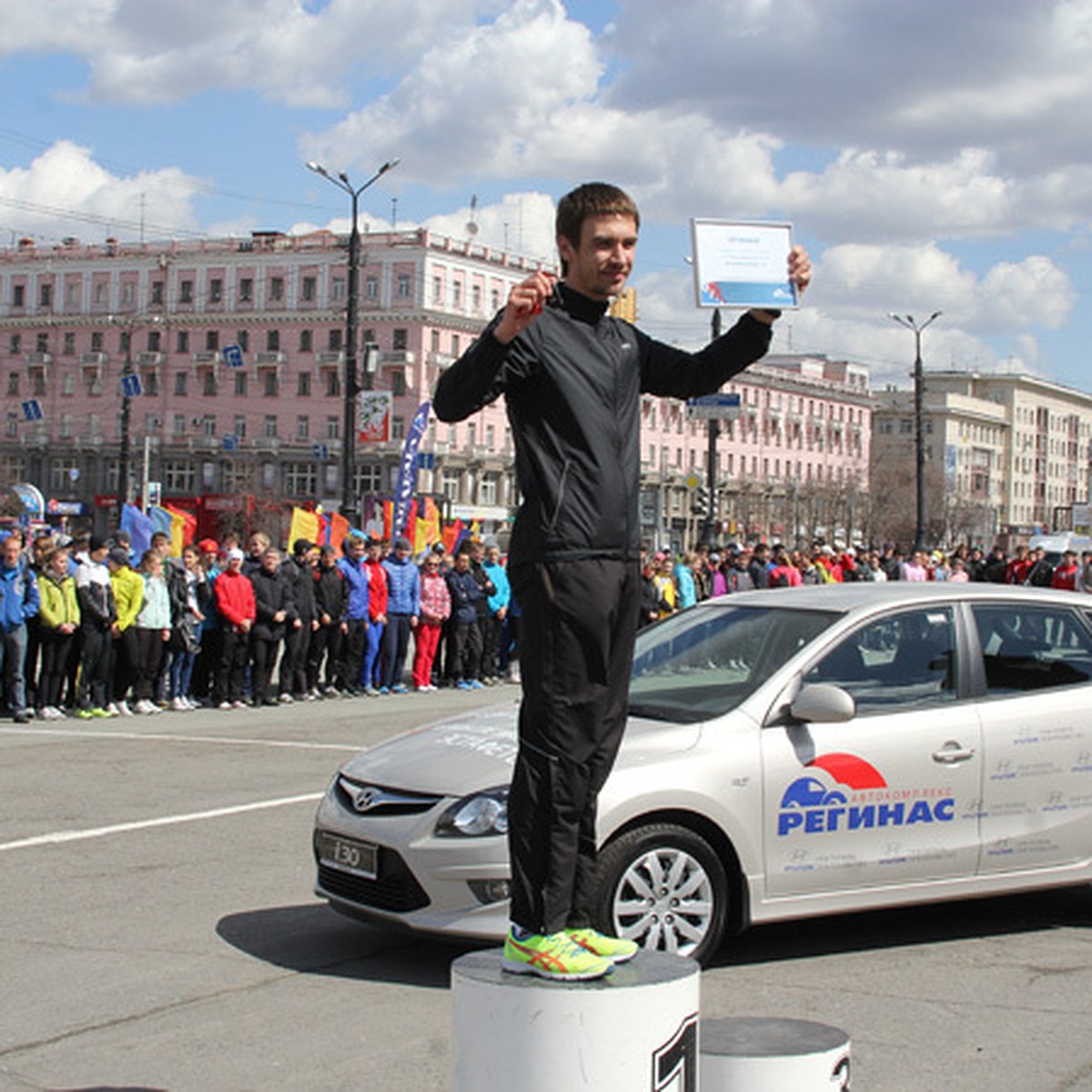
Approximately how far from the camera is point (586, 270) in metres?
4.28

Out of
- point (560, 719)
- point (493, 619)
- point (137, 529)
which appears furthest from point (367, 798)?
point (137, 529)

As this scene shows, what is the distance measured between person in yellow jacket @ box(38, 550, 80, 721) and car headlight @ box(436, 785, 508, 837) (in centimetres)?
1044

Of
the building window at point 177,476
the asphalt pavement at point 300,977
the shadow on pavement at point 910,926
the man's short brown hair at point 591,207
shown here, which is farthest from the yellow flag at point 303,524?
the building window at point 177,476

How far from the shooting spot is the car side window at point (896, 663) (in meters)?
7.20

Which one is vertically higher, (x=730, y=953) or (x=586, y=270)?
(x=586, y=270)

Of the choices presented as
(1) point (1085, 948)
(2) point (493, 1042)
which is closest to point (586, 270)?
(2) point (493, 1042)

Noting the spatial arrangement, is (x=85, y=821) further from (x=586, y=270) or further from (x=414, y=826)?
(x=586, y=270)

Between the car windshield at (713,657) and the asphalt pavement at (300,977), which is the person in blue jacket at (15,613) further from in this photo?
the car windshield at (713,657)

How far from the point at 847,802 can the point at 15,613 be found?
1085 cm

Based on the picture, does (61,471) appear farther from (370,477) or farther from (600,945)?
(600,945)

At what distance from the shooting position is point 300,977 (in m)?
6.63

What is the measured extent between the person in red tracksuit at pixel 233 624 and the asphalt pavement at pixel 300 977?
7.27 m

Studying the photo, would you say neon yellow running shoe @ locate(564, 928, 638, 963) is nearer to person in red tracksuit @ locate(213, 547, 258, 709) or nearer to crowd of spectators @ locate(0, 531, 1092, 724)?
crowd of spectators @ locate(0, 531, 1092, 724)

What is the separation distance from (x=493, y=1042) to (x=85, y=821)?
7053 millimetres
